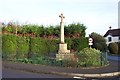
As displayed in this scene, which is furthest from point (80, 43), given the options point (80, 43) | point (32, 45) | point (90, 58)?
point (90, 58)

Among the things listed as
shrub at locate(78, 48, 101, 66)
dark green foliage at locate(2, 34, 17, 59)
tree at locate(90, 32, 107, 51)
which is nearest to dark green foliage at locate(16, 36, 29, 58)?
dark green foliage at locate(2, 34, 17, 59)

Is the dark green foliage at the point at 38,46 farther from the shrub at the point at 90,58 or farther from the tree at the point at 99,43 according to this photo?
the tree at the point at 99,43

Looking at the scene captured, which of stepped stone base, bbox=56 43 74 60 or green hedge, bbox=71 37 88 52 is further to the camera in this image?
green hedge, bbox=71 37 88 52

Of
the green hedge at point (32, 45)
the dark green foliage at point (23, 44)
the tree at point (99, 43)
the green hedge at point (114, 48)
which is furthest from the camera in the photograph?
the green hedge at point (114, 48)

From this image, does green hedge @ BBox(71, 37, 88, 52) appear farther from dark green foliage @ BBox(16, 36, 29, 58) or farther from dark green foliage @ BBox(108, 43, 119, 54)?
dark green foliage @ BBox(108, 43, 119, 54)

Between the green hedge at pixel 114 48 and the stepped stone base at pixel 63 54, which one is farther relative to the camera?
the green hedge at pixel 114 48

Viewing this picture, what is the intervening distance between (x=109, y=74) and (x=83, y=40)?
14089 millimetres

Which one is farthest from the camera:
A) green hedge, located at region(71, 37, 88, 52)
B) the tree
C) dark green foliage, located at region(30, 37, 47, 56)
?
the tree

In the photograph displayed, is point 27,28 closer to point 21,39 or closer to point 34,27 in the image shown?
point 34,27

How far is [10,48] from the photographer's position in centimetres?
2800

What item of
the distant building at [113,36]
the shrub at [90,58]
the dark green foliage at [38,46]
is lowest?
the shrub at [90,58]

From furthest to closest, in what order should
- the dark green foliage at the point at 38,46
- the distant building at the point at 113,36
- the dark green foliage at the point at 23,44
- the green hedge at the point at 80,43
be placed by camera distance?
the distant building at the point at 113,36
the green hedge at the point at 80,43
the dark green foliage at the point at 38,46
the dark green foliage at the point at 23,44

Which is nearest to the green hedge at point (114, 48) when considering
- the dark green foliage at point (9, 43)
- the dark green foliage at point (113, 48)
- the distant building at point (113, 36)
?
the dark green foliage at point (113, 48)

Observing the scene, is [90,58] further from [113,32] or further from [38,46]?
[113,32]
